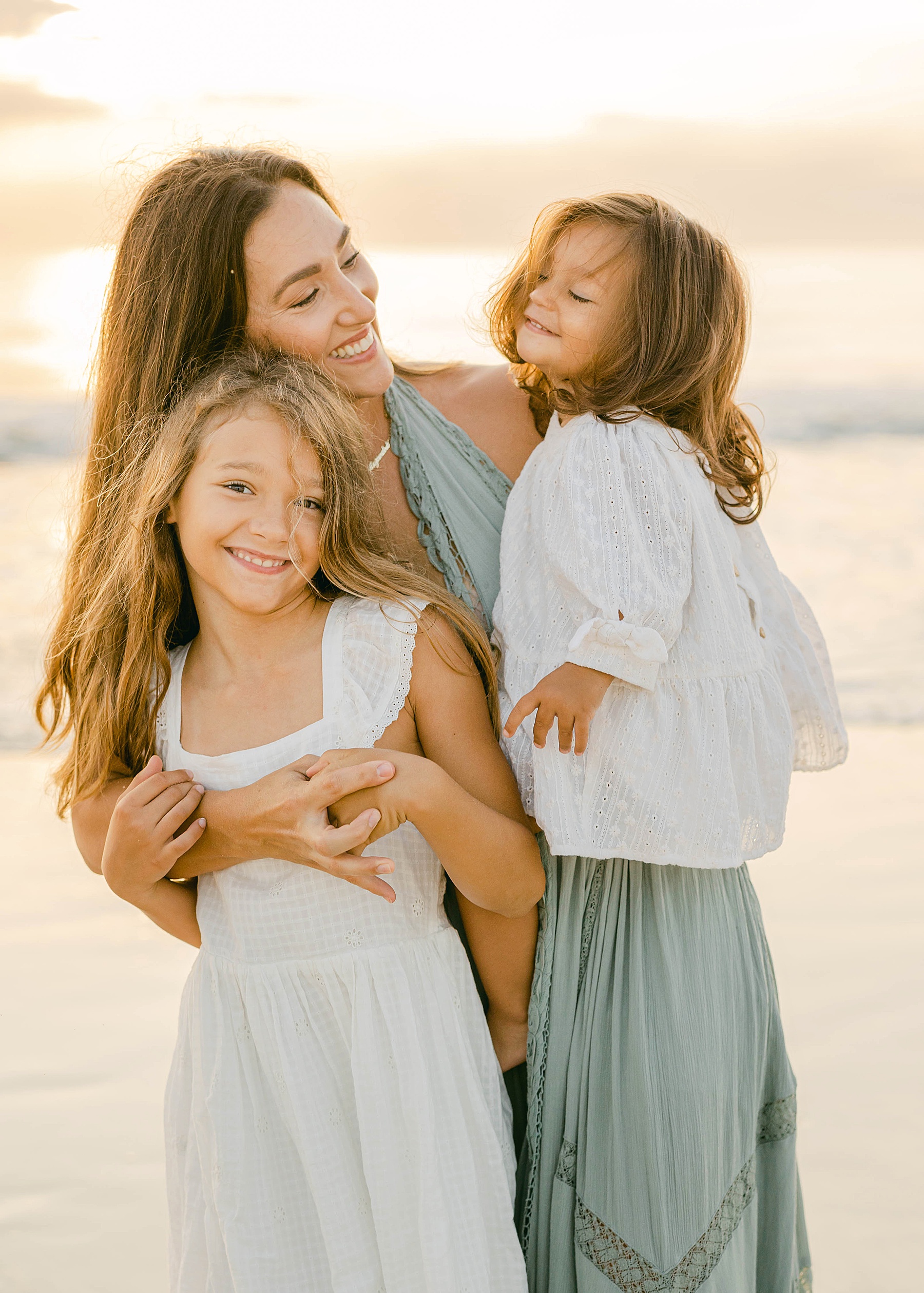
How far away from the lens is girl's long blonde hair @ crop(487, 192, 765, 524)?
6.18 ft

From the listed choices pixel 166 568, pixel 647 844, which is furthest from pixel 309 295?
pixel 647 844

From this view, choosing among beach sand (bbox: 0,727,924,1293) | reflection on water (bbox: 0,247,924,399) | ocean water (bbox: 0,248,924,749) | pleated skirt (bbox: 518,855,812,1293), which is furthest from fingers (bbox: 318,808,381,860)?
reflection on water (bbox: 0,247,924,399)

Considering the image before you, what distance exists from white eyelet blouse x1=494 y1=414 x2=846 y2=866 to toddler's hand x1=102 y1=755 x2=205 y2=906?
48 centimetres

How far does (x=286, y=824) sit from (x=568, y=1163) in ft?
2.28

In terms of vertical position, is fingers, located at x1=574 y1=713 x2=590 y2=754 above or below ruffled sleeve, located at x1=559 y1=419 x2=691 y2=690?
below

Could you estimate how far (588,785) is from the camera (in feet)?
5.39

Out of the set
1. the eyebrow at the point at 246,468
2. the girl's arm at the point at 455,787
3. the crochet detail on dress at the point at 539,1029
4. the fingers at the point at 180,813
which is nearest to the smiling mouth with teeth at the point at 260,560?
the eyebrow at the point at 246,468

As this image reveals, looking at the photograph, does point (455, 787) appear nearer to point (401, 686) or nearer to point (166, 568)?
point (401, 686)

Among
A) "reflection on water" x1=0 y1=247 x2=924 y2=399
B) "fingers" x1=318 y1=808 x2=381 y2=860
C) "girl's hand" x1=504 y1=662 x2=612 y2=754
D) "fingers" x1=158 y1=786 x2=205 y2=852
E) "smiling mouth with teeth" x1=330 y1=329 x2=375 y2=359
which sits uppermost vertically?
"smiling mouth with teeth" x1=330 y1=329 x2=375 y2=359

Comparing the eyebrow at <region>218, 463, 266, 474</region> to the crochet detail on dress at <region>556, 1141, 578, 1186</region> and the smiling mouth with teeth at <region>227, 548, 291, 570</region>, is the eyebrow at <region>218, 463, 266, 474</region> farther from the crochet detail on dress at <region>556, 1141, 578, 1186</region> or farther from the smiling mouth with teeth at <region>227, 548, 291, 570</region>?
the crochet detail on dress at <region>556, 1141, 578, 1186</region>

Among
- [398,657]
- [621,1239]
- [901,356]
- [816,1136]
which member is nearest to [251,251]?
[398,657]

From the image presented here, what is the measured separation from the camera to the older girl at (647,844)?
1.64 meters

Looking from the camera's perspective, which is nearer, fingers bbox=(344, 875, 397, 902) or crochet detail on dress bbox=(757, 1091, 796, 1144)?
fingers bbox=(344, 875, 397, 902)

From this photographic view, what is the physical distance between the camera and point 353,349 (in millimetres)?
1929
